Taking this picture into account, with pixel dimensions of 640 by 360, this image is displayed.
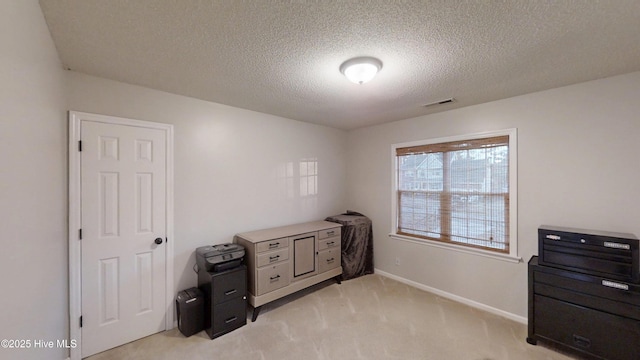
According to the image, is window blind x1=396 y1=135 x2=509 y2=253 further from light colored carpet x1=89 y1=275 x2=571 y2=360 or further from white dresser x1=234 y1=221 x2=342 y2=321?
white dresser x1=234 y1=221 x2=342 y2=321

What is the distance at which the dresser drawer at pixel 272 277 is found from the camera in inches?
112

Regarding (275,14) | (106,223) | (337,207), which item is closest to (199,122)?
(106,223)

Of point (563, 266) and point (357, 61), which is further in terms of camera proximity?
point (563, 266)

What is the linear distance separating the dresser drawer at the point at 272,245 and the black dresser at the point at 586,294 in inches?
102

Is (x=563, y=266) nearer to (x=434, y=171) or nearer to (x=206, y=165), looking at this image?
(x=434, y=171)

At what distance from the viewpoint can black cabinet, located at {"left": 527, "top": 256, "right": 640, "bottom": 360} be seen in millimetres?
1921

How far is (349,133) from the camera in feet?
15.4

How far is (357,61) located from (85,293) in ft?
10.2

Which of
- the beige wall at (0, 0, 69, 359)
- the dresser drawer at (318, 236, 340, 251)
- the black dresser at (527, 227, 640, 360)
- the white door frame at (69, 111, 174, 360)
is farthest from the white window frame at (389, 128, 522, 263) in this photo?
the white door frame at (69, 111, 174, 360)

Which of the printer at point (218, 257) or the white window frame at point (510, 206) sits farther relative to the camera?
the white window frame at point (510, 206)

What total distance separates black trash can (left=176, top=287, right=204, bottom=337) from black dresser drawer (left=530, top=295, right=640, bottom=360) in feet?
10.8

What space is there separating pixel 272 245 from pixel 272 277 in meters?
0.38

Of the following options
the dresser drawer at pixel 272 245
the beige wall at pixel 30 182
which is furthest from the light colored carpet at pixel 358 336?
the beige wall at pixel 30 182

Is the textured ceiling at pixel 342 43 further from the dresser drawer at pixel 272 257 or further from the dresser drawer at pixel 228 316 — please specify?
the dresser drawer at pixel 228 316
